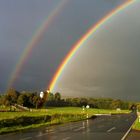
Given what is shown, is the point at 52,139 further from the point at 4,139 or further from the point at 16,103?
the point at 16,103

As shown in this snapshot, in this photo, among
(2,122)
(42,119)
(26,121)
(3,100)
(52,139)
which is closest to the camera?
(52,139)

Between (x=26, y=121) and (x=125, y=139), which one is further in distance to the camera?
(x=26, y=121)

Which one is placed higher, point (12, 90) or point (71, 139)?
point (12, 90)

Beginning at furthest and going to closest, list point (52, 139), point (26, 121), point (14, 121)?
point (26, 121)
point (14, 121)
point (52, 139)

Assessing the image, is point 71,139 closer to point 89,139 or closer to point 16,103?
point 89,139

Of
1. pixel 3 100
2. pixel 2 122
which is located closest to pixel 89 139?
pixel 2 122

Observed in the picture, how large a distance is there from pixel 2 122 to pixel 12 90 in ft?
453

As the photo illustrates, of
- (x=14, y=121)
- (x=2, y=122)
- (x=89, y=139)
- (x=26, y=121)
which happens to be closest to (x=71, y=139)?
(x=89, y=139)

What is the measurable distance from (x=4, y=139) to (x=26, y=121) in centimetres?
2303

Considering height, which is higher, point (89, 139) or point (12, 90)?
point (12, 90)

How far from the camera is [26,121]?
48406mm

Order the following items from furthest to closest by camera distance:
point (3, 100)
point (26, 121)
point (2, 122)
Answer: point (3, 100) < point (26, 121) < point (2, 122)

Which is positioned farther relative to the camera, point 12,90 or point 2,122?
point 12,90

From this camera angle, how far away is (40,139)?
25391 millimetres
